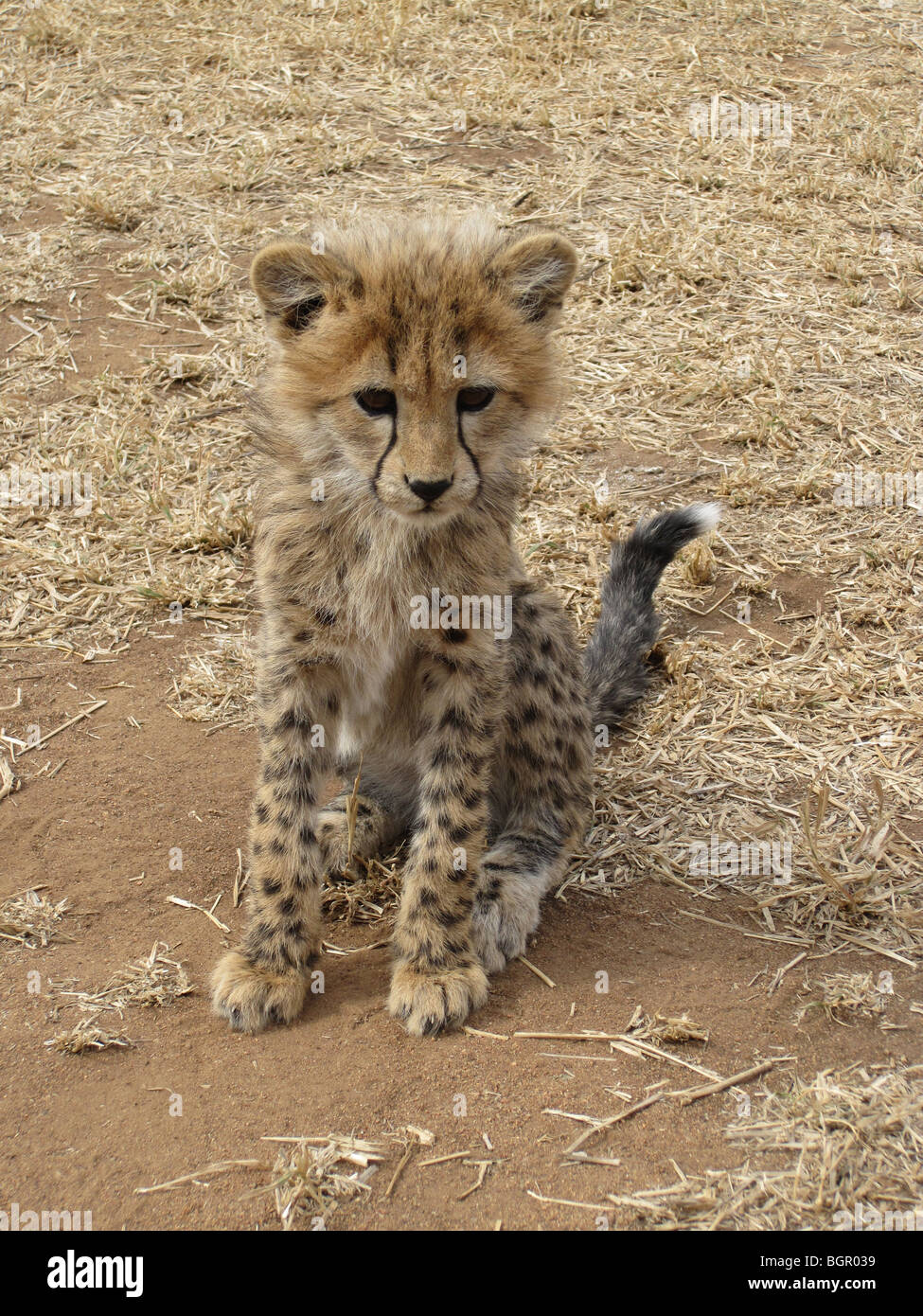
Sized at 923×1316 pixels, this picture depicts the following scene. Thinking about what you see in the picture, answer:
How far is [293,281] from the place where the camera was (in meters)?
3.14

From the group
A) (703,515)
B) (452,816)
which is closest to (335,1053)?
(452,816)

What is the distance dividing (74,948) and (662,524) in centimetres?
225

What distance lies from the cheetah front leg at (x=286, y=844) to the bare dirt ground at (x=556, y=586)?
16cm

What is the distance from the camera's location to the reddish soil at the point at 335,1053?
279cm

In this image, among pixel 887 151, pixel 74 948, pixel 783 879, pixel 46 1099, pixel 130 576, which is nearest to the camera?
pixel 46 1099

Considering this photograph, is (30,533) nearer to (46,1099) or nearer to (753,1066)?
(46,1099)

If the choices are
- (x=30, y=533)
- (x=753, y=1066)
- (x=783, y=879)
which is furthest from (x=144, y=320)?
(x=753, y=1066)

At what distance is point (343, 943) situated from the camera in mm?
3674
